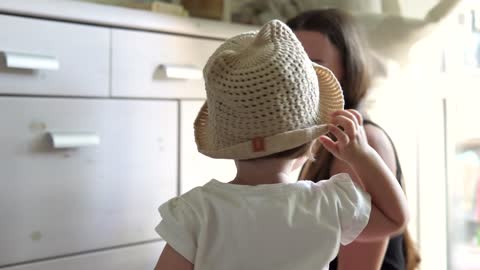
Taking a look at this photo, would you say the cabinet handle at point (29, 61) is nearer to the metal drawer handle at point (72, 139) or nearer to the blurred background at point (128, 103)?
the blurred background at point (128, 103)

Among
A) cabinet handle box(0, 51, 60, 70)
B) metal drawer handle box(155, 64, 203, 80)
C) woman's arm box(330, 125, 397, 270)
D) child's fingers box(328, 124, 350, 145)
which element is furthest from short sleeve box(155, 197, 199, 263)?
metal drawer handle box(155, 64, 203, 80)

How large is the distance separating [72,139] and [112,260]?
0.28 metres

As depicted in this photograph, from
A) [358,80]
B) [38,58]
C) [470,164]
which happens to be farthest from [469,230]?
[38,58]

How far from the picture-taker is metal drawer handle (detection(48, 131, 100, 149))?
1.14m

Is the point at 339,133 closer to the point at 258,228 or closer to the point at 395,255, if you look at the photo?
the point at 258,228

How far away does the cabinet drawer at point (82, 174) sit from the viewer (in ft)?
3.65

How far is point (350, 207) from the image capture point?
793mm


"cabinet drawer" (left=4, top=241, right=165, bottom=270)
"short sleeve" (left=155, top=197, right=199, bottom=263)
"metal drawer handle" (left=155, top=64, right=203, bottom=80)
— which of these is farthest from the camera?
"metal drawer handle" (left=155, top=64, right=203, bottom=80)

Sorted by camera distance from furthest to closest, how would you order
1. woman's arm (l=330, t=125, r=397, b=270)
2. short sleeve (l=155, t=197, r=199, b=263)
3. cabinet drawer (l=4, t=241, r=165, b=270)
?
cabinet drawer (l=4, t=241, r=165, b=270) < woman's arm (l=330, t=125, r=397, b=270) < short sleeve (l=155, t=197, r=199, b=263)

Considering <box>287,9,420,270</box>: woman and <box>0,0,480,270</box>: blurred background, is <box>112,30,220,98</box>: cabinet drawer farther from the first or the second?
<box>287,9,420,270</box>: woman

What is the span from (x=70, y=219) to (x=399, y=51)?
93cm

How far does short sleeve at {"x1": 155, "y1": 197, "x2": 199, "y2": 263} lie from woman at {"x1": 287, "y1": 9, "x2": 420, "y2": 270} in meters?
0.42

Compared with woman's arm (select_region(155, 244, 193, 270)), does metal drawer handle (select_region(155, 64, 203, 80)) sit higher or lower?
higher

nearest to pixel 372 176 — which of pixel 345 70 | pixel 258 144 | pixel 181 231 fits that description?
pixel 258 144
